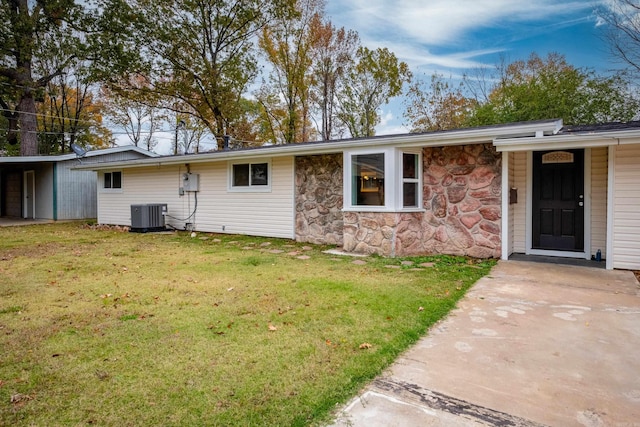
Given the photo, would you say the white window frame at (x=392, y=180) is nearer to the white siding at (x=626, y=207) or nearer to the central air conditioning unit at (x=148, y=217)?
the white siding at (x=626, y=207)

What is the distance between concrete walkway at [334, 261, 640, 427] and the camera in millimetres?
2008

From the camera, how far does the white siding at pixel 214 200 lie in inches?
368

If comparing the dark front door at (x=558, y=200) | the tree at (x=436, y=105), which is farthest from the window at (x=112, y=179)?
the tree at (x=436, y=105)

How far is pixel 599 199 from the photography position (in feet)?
20.9

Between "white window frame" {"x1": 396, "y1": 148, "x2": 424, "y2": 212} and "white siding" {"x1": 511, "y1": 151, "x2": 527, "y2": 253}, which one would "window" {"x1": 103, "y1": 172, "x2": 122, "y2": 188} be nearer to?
"white window frame" {"x1": 396, "y1": 148, "x2": 424, "y2": 212}

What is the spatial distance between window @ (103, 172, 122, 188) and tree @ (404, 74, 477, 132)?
561 inches

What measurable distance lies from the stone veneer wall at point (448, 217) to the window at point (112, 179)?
9847 mm

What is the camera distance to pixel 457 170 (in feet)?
23.2

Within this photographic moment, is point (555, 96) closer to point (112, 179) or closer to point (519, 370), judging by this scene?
point (519, 370)

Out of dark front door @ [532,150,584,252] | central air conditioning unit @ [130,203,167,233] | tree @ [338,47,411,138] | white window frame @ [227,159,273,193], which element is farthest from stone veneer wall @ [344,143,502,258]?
tree @ [338,47,411,138]

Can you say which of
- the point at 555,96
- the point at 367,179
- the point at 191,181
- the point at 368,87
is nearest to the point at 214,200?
the point at 191,181

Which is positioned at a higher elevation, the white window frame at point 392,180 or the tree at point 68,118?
the tree at point 68,118

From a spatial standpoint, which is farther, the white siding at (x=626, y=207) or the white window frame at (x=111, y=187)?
the white window frame at (x=111, y=187)

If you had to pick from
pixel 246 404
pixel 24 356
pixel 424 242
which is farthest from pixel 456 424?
pixel 424 242
